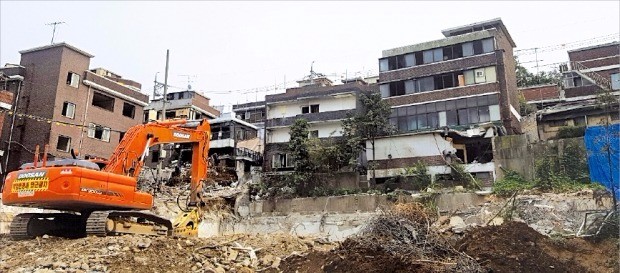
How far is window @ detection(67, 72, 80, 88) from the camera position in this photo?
104 feet

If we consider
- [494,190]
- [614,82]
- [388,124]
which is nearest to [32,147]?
[388,124]

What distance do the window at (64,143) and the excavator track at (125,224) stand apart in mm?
18795

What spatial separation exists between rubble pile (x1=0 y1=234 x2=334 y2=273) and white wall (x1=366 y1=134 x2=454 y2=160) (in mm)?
18765

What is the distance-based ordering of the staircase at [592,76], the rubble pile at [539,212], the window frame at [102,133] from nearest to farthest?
the rubble pile at [539,212], the window frame at [102,133], the staircase at [592,76]

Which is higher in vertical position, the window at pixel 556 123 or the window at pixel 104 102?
the window at pixel 104 102

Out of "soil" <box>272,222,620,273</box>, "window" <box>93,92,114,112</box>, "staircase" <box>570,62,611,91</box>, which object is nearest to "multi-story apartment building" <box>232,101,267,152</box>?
"window" <box>93,92,114,112</box>

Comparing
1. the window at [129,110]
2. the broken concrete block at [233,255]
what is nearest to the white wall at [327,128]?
the window at [129,110]

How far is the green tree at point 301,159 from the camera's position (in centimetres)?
Answer: 3206

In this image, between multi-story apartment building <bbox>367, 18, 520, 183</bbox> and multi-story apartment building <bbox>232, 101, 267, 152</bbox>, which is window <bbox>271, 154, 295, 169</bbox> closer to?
multi-story apartment building <bbox>367, 18, 520, 183</bbox>

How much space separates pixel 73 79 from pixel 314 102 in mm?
17807

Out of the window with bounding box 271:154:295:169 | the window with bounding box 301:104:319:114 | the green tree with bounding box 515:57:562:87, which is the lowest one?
the window with bounding box 271:154:295:169

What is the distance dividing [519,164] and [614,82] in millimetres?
15826

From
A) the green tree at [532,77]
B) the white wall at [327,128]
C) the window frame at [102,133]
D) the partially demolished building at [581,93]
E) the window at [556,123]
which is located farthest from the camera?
the green tree at [532,77]

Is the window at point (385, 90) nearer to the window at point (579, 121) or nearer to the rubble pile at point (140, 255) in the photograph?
the window at point (579, 121)
